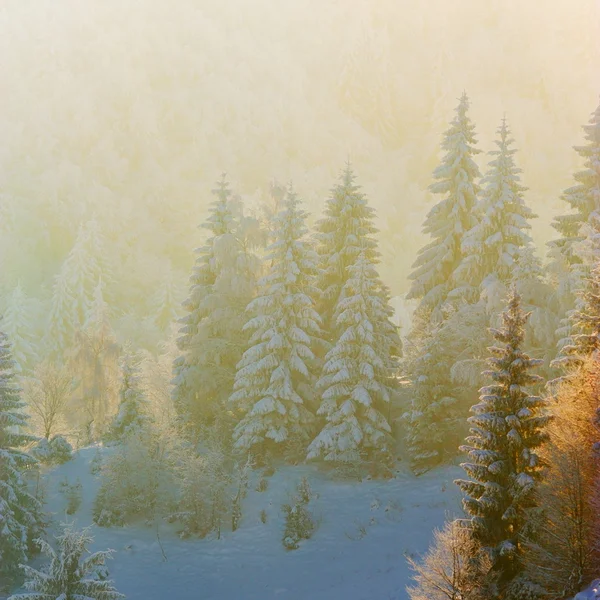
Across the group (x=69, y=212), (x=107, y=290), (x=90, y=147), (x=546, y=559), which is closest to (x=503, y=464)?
(x=546, y=559)

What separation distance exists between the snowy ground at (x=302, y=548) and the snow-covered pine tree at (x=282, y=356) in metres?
2.59

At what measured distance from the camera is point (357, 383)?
1216 inches

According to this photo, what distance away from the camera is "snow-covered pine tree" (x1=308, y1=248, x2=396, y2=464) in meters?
30.0

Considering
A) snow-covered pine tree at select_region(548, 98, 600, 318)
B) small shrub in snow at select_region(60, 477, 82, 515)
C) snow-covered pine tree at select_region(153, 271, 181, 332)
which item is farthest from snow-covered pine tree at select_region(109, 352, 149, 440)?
snow-covered pine tree at select_region(153, 271, 181, 332)

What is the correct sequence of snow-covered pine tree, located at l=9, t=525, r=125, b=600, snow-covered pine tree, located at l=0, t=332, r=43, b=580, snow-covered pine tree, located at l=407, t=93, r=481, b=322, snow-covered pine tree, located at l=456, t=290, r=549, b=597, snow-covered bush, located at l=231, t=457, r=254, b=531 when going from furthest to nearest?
snow-covered pine tree, located at l=407, t=93, r=481, b=322 → snow-covered bush, located at l=231, t=457, r=254, b=531 → snow-covered pine tree, located at l=0, t=332, r=43, b=580 → snow-covered pine tree, located at l=456, t=290, r=549, b=597 → snow-covered pine tree, located at l=9, t=525, r=125, b=600

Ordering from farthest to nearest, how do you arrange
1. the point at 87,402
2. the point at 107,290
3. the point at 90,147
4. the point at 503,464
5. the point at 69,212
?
1. the point at 90,147
2. the point at 69,212
3. the point at 107,290
4. the point at 87,402
5. the point at 503,464

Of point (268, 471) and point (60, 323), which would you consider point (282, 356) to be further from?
point (60, 323)

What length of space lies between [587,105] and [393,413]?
103843mm

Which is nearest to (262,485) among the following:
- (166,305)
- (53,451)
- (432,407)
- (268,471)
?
(268,471)

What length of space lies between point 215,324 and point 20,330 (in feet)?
153

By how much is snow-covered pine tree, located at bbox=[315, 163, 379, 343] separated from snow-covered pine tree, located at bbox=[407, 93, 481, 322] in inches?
146

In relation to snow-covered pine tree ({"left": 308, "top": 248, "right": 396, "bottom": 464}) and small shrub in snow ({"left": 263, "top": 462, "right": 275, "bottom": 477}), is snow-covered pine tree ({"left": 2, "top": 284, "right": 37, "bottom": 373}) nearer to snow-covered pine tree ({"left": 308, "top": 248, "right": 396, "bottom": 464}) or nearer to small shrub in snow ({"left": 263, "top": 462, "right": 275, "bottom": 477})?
small shrub in snow ({"left": 263, "top": 462, "right": 275, "bottom": 477})

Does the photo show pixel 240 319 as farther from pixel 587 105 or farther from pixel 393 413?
pixel 587 105

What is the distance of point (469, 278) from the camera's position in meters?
33.6
